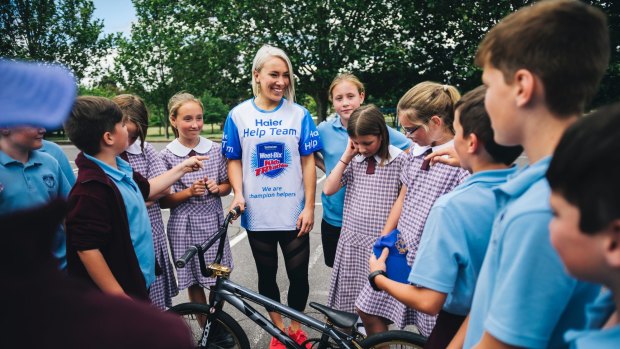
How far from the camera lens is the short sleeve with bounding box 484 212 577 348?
938 mm

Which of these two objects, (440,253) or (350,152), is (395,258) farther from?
(350,152)

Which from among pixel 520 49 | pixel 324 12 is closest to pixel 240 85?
pixel 324 12

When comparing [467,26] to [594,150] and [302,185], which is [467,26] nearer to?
[302,185]

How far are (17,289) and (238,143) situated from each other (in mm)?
2624

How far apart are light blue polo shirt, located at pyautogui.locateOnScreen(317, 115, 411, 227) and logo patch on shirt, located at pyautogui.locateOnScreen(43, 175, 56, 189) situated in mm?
1739

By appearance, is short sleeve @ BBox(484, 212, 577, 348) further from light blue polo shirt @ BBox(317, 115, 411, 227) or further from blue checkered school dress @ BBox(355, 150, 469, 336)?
light blue polo shirt @ BBox(317, 115, 411, 227)

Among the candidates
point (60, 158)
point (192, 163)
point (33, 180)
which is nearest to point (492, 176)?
point (192, 163)

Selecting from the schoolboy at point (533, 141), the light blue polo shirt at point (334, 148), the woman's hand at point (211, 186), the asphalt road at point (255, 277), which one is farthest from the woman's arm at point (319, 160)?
the schoolboy at point (533, 141)

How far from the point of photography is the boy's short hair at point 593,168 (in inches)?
28.8

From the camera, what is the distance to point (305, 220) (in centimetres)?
309

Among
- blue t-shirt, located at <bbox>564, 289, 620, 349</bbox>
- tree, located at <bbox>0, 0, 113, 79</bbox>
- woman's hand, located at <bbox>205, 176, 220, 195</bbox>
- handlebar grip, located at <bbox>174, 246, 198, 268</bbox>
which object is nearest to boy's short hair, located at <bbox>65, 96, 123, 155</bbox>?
handlebar grip, located at <bbox>174, 246, 198, 268</bbox>

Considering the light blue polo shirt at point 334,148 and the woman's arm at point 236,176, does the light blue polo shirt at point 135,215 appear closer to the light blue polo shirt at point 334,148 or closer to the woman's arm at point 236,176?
the woman's arm at point 236,176

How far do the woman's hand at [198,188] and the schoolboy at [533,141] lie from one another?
220cm

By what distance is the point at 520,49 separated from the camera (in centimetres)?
110
